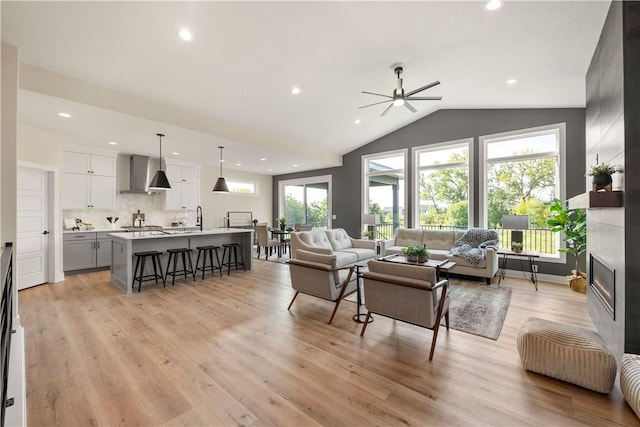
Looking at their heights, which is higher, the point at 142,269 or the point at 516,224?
the point at 516,224

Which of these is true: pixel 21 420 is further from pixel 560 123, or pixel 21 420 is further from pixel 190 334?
pixel 560 123

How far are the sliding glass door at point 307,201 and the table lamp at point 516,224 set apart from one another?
505 cm

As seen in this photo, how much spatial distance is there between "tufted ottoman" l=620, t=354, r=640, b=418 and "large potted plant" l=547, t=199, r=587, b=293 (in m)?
3.00

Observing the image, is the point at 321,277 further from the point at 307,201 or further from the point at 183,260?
the point at 307,201

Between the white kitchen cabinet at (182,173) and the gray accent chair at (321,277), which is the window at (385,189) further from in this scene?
the white kitchen cabinet at (182,173)

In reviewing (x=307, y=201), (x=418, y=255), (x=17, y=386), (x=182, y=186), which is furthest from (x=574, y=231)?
(x=182, y=186)

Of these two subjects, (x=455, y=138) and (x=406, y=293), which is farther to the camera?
(x=455, y=138)

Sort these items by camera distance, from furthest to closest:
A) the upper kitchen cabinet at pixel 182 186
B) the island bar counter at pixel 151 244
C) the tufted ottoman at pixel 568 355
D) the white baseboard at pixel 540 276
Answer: the upper kitchen cabinet at pixel 182 186 < the white baseboard at pixel 540 276 < the island bar counter at pixel 151 244 < the tufted ottoman at pixel 568 355

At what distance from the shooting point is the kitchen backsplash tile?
20.5 ft

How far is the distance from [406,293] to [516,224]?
3691 mm

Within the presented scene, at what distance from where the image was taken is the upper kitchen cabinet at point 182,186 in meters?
7.41

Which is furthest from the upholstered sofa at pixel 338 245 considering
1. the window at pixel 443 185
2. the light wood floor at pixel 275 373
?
the light wood floor at pixel 275 373

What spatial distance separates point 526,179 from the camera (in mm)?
5523

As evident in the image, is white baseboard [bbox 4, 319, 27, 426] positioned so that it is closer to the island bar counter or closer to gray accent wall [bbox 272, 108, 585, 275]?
the island bar counter
